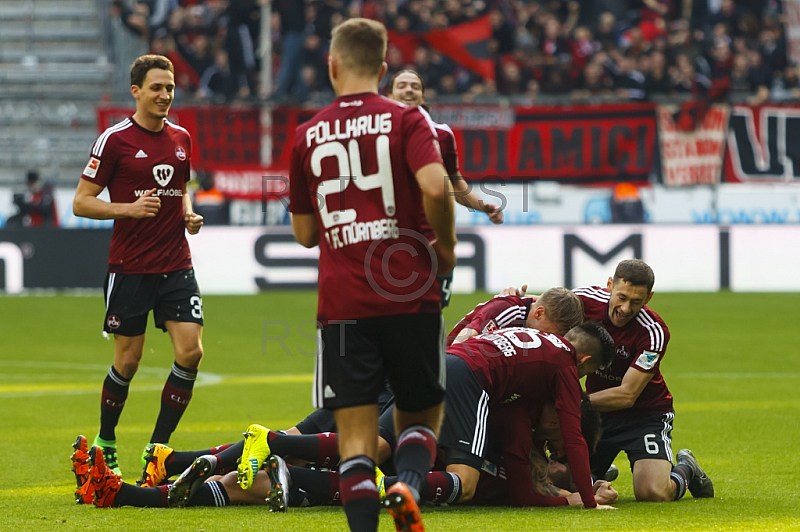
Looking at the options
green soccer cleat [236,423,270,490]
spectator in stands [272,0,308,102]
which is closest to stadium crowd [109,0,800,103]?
spectator in stands [272,0,308,102]

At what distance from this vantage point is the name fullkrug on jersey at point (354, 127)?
438 centimetres

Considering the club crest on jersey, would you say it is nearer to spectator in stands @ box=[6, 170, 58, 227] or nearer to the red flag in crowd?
spectator in stands @ box=[6, 170, 58, 227]

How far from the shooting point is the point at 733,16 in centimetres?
2452

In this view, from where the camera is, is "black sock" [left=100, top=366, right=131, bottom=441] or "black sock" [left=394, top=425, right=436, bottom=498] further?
"black sock" [left=100, top=366, right=131, bottom=441]

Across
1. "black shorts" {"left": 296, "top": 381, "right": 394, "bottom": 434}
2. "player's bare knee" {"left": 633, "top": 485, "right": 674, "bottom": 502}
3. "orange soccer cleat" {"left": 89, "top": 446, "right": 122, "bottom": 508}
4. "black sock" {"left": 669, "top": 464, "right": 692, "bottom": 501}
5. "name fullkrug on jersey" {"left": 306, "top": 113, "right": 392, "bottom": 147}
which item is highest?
"name fullkrug on jersey" {"left": 306, "top": 113, "right": 392, "bottom": 147}

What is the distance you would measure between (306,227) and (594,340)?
2066mm

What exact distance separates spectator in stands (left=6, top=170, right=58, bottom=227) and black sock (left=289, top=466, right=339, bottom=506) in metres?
15.8

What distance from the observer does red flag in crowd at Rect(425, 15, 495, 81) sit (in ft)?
78.6

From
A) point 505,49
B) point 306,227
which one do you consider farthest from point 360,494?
point 505,49

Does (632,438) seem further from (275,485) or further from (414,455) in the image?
(414,455)

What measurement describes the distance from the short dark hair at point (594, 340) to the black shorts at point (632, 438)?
69 centimetres

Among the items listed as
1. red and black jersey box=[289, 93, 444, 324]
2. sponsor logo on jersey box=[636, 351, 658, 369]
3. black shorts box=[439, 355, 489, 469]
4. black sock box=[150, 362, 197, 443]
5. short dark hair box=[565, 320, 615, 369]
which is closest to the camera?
red and black jersey box=[289, 93, 444, 324]

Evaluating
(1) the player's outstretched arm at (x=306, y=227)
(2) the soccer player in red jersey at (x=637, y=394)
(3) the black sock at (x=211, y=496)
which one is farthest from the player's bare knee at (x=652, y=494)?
(1) the player's outstretched arm at (x=306, y=227)

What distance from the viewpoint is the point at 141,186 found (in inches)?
279
